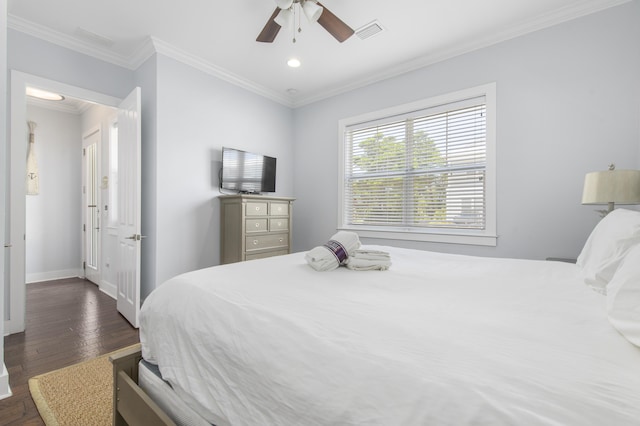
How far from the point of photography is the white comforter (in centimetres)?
55

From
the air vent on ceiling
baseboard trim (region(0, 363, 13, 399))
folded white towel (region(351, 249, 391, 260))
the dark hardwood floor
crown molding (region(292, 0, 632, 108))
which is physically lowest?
the dark hardwood floor

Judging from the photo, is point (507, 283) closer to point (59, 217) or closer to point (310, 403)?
point (310, 403)

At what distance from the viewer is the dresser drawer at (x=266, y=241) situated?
3383 millimetres

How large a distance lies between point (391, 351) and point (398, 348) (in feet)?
0.08

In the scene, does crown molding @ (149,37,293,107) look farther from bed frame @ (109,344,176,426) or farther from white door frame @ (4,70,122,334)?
bed frame @ (109,344,176,426)

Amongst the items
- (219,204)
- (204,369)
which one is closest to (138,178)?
(219,204)

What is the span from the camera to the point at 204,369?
99 cm

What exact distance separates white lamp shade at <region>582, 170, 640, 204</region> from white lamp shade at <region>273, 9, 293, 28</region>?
92.3 inches

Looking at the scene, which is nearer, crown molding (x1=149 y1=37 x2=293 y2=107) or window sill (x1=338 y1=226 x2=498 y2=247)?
window sill (x1=338 y1=226 x2=498 y2=247)

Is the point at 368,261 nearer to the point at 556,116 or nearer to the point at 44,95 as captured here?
the point at 556,116

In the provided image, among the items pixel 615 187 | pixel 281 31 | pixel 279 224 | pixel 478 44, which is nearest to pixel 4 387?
pixel 279 224

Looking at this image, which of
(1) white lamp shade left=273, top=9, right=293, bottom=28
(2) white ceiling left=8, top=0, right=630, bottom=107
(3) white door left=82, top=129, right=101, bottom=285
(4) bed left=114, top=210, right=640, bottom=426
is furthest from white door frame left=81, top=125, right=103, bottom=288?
(4) bed left=114, top=210, right=640, bottom=426

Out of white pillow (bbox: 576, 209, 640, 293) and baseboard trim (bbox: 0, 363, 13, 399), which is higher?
white pillow (bbox: 576, 209, 640, 293)

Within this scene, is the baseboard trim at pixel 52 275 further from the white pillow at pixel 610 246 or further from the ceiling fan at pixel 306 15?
the white pillow at pixel 610 246
